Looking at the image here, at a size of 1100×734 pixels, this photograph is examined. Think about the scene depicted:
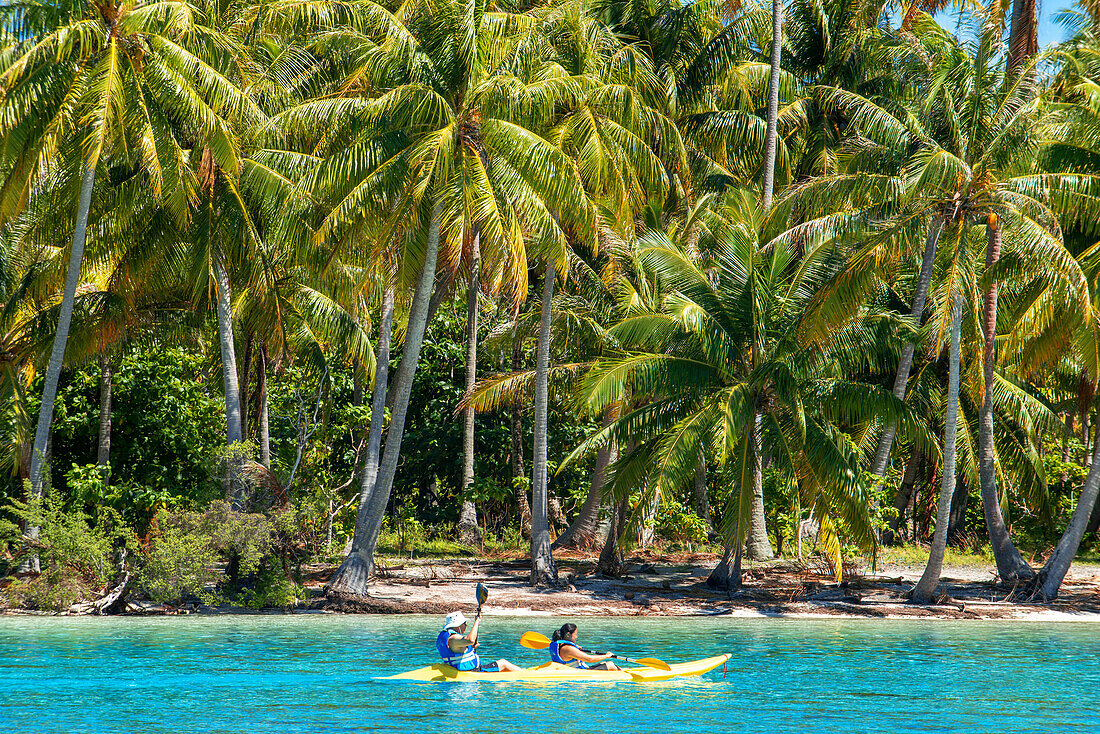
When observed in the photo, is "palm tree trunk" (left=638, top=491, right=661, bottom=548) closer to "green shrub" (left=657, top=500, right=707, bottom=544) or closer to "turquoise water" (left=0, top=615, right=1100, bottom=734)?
"green shrub" (left=657, top=500, right=707, bottom=544)

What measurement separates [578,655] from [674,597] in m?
8.72

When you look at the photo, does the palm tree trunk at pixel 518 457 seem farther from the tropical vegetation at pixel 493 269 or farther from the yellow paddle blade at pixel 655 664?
the yellow paddle blade at pixel 655 664

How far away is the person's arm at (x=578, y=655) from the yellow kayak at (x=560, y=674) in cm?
13

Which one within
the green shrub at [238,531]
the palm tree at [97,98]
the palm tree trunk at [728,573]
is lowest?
the palm tree trunk at [728,573]

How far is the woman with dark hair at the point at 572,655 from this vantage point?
1331cm

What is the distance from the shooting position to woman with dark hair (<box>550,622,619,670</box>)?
13.3 m

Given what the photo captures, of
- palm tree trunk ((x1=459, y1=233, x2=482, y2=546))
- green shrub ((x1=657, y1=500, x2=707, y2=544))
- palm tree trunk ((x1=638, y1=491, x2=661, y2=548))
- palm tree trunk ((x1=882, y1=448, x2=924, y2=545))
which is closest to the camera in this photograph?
green shrub ((x1=657, y1=500, x2=707, y2=544))

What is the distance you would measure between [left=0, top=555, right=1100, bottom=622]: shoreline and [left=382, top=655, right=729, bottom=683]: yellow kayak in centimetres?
643

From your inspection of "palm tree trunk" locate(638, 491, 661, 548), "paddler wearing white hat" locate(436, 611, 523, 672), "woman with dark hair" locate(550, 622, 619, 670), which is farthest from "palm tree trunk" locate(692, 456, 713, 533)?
"paddler wearing white hat" locate(436, 611, 523, 672)

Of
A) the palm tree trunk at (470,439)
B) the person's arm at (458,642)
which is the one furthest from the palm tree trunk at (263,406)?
the person's arm at (458,642)

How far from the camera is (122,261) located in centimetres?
2103

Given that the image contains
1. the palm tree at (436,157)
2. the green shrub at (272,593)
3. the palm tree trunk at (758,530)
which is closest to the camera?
the palm tree at (436,157)

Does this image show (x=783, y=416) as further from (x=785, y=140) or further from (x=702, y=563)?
(x=785, y=140)

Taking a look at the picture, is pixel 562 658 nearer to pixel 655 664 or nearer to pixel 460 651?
pixel 655 664
